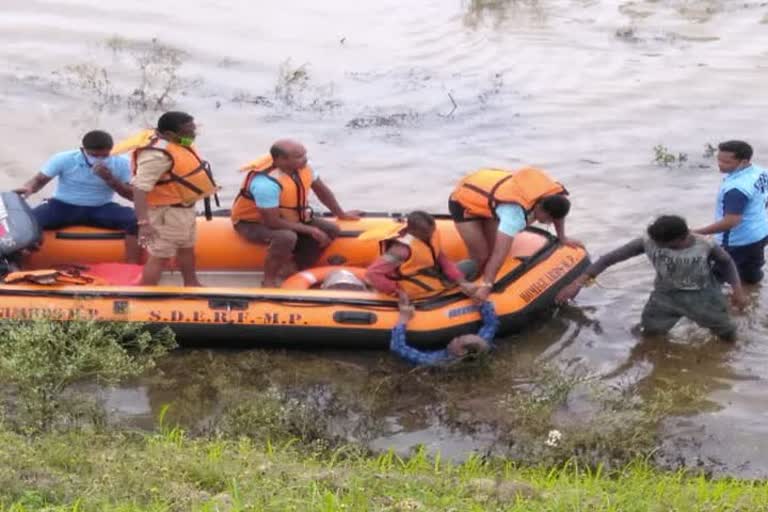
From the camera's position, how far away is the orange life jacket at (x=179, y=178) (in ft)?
23.9

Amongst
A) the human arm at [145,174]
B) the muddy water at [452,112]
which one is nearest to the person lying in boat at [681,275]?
the muddy water at [452,112]

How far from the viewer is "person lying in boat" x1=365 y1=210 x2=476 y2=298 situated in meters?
7.29

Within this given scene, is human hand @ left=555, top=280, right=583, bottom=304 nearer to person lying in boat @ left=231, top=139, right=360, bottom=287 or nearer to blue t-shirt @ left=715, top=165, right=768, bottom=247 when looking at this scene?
blue t-shirt @ left=715, top=165, right=768, bottom=247

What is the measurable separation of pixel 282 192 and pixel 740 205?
9.91ft

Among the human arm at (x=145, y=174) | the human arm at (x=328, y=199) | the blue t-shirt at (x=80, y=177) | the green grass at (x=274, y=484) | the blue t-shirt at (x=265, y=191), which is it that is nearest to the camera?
the green grass at (x=274, y=484)

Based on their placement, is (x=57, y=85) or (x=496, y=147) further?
(x=57, y=85)

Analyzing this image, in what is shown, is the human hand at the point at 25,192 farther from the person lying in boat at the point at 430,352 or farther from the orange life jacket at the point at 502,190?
the orange life jacket at the point at 502,190

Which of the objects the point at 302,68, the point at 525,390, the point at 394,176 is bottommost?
the point at 525,390

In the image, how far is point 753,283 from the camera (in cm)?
841

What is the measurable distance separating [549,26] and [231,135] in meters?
5.64

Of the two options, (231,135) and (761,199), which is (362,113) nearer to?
(231,135)

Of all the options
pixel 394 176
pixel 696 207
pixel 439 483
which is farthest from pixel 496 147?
pixel 439 483

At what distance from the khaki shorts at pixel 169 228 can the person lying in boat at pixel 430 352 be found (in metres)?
1.45

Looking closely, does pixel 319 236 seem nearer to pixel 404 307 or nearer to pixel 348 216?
pixel 348 216
